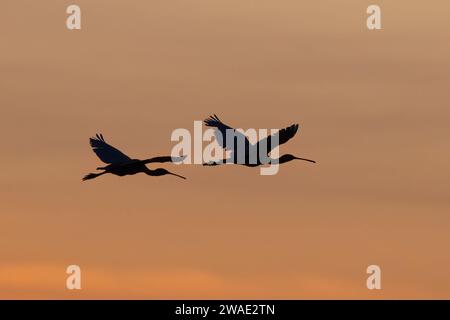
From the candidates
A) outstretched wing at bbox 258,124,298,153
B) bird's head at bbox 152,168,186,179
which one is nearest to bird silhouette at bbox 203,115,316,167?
outstretched wing at bbox 258,124,298,153

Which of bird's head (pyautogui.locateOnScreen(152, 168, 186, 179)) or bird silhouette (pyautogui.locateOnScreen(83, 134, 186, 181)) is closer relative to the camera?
bird silhouette (pyautogui.locateOnScreen(83, 134, 186, 181))

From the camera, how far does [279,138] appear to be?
9475 cm

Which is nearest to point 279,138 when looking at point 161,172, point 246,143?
point 246,143

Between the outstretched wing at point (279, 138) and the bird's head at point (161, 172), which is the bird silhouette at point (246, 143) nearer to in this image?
the outstretched wing at point (279, 138)

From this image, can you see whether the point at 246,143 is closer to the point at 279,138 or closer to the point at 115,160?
the point at 279,138

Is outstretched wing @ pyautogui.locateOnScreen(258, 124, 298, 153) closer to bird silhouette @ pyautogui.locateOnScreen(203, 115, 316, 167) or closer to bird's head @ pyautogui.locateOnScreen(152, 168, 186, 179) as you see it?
bird silhouette @ pyautogui.locateOnScreen(203, 115, 316, 167)

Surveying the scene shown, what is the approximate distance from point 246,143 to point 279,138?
1941 millimetres

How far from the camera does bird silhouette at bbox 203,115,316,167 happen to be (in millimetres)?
94375
